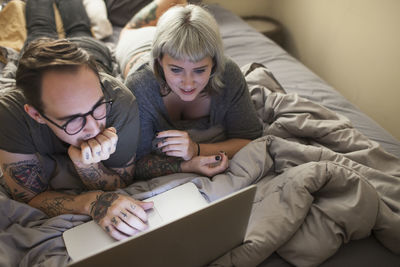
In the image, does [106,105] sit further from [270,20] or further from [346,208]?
[270,20]

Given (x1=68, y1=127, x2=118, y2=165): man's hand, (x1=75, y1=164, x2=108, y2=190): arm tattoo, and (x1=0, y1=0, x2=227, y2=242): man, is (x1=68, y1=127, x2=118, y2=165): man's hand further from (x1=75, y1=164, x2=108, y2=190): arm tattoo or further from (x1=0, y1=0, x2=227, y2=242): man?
(x1=75, y1=164, x2=108, y2=190): arm tattoo

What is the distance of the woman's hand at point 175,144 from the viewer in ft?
3.26

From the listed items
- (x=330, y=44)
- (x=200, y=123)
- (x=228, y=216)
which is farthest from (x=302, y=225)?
(x=330, y=44)

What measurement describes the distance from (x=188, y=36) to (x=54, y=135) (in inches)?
20.3

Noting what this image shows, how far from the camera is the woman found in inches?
36.6

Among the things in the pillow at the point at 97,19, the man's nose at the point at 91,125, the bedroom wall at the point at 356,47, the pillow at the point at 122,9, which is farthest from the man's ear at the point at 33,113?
the bedroom wall at the point at 356,47

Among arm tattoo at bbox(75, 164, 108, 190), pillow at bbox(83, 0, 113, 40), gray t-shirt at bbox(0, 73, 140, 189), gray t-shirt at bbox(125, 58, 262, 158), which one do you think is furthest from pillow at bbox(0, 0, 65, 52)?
arm tattoo at bbox(75, 164, 108, 190)

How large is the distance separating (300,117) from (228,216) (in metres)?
0.63

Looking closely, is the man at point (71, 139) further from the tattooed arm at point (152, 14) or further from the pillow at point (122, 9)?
the pillow at point (122, 9)

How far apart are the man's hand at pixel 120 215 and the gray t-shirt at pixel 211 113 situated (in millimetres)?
279

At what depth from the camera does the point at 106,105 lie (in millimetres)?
852

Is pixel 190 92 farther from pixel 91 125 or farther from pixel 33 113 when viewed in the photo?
pixel 33 113

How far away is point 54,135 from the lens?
914 millimetres

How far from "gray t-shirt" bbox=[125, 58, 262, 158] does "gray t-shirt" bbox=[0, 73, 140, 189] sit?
0.26ft
